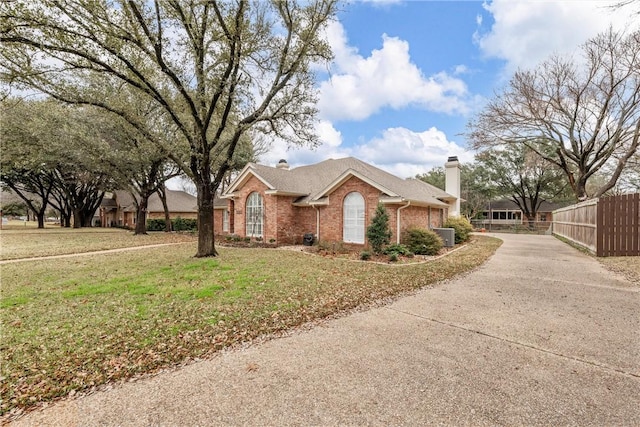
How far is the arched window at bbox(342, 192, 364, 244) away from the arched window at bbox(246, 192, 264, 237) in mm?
5300

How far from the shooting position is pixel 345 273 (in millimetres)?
9047

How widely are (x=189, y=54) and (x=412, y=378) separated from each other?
1155cm

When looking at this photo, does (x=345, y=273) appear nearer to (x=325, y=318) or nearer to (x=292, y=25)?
(x=325, y=318)

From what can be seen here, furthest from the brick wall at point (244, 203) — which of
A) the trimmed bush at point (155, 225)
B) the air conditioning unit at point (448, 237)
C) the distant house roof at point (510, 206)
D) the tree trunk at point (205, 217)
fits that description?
the distant house roof at point (510, 206)

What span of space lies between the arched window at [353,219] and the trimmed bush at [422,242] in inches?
90.1

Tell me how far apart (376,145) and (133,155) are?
1834cm

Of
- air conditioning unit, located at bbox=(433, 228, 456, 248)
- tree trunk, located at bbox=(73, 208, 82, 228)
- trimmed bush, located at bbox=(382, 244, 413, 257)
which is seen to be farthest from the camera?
tree trunk, located at bbox=(73, 208, 82, 228)

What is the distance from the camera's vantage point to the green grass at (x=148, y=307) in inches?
143

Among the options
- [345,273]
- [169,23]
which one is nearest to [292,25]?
[169,23]

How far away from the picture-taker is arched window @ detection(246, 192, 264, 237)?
17609mm

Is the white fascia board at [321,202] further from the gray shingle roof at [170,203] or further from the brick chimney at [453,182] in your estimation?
the gray shingle roof at [170,203]

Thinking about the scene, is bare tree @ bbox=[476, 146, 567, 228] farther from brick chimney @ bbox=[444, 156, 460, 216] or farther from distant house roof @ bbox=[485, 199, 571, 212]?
brick chimney @ bbox=[444, 156, 460, 216]

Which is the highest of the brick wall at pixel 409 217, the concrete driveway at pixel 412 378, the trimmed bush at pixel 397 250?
the brick wall at pixel 409 217

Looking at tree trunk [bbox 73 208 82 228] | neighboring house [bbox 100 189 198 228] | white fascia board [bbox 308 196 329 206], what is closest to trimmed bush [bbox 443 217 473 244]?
white fascia board [bbox 308 196 329 206]
